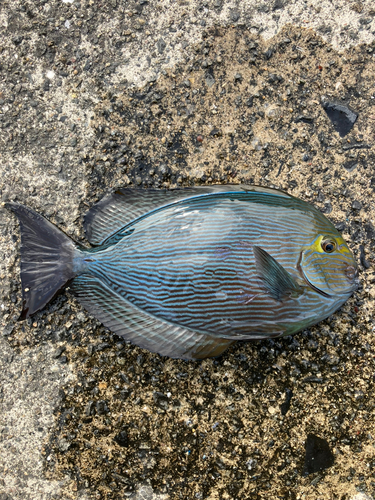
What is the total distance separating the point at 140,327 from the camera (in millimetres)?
1857

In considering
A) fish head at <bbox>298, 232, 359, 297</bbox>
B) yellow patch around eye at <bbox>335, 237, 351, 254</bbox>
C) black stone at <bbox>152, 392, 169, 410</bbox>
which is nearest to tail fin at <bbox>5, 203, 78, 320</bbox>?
black stone at <bbox>152, 392, 169, 410</bbox>

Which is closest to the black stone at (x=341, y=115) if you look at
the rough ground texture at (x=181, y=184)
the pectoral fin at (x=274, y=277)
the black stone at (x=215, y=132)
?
the rough ground texture at (x=181, y=184)

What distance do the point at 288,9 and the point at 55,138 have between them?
1.45 m

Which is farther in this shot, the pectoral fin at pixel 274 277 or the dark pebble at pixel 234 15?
the dark pebble at pixel 234 15

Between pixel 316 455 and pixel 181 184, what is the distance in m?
1.57

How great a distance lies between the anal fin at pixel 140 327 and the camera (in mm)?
1814

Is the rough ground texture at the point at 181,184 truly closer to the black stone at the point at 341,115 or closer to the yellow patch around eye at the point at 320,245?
the black stone at the point at 341,115

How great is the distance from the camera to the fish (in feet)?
5.60

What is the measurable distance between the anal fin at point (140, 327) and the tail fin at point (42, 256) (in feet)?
0.32

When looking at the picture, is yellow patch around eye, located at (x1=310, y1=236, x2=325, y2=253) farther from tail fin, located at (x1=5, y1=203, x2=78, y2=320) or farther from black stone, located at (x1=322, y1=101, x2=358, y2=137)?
tail fin, located at (x1=5, y1=203, x2=78, y2=320)

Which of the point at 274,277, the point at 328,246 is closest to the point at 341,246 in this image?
the point at 328,246

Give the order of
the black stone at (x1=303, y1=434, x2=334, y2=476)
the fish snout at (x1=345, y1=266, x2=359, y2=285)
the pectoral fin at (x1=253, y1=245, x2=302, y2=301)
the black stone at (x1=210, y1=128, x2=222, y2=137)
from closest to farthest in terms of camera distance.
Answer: the pectoral fin at (x1=253, y1=245, x2=302, y2=301) → the fish snout at (x1=345, y1=266, x2=359, y2=285) → the black stone at (x1=303, y1=434, x2=334, y2=476) → the black stone at (x1=210, y1=128, x2=222, y2=137)

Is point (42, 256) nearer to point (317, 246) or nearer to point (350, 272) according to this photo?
point (317, 246)

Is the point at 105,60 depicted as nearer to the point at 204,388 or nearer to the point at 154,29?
the point at 154,29
